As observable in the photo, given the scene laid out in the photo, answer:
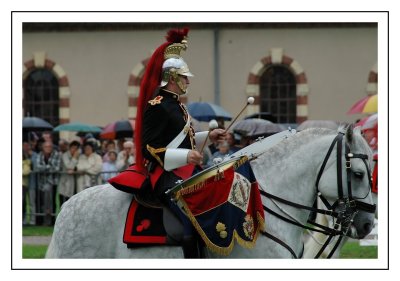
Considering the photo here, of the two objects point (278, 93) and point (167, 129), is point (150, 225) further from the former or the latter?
point (278, 93)

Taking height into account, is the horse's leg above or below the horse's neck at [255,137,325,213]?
below

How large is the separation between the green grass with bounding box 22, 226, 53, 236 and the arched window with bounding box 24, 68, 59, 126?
38.0ft

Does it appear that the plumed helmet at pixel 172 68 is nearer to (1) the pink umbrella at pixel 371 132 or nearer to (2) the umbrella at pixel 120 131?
(1) the pink umbrella at pixel 371 132

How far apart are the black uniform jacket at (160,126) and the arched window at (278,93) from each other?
71.7 ft

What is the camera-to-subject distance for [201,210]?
7.41 metres

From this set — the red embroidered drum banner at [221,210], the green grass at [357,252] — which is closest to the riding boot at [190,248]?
the red embroidered drum banner at [221,210]

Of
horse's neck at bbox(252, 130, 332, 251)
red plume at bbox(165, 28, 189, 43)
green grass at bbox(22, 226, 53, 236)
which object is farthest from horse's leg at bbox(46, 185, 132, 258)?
green grass at bbox(22, 226, 53, 236)

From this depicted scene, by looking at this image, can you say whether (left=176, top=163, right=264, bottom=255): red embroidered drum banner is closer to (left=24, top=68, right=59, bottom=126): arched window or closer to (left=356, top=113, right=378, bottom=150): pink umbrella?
(left=356, top=113, right=378, bottom=150): pink umbrella

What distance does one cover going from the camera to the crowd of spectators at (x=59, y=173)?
62.2ft

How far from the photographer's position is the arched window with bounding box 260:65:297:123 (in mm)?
29250

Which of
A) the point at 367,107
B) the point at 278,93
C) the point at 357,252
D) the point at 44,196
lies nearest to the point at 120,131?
the point at 44,196
